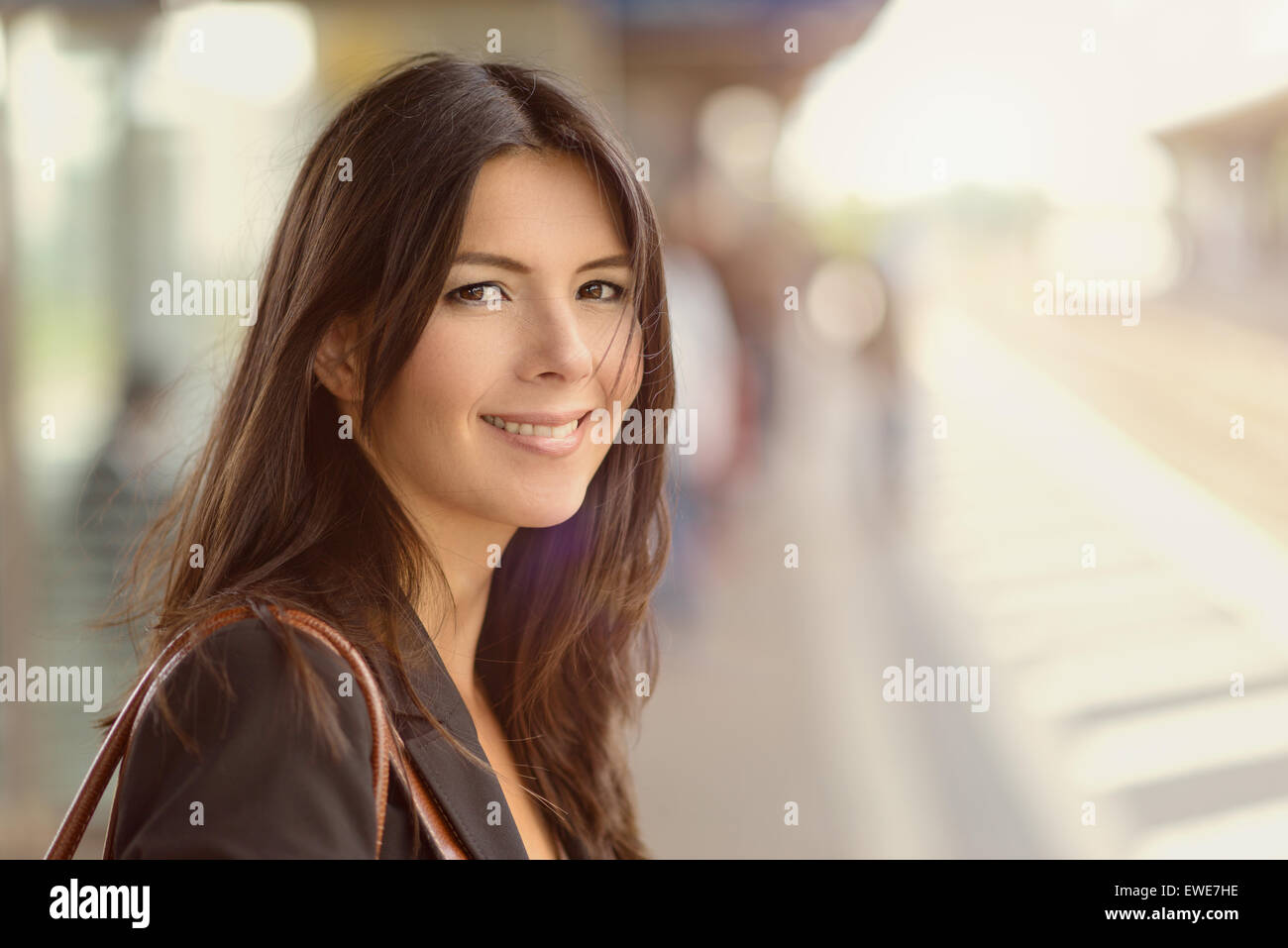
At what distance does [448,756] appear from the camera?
1.15m

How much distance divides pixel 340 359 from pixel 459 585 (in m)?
0.31

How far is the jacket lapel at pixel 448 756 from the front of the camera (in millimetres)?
1107

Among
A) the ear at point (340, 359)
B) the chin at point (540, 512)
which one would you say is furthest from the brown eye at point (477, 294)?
the chin at point (540, 512)

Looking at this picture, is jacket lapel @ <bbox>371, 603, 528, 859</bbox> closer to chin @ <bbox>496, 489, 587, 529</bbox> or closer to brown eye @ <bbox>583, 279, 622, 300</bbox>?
chin @ <bbox>496, 489, 587, 529</bbox>

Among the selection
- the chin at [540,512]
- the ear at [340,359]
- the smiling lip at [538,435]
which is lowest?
the chin at [540,512]

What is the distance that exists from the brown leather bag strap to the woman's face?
0.28 m

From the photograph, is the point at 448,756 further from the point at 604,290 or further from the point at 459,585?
→ the point at 604,290

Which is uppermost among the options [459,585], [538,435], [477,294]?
[477,294]

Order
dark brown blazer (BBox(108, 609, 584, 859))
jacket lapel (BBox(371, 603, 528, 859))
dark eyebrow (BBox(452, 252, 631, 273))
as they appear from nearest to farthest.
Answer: dark brown blazer (BBox(108, 609, 584, 859)) → jacket lapel (BBox(371, 603, 528, 859)) → dark eyebrow (BBox(452, 252, 631, 273))

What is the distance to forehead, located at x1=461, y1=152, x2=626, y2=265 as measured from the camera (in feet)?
4.02

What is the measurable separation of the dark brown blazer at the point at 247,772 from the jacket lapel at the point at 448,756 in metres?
0.13

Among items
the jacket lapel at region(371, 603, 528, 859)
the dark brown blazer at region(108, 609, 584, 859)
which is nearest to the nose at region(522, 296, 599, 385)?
the jacket lapel at region(371, 603, 528, 859)

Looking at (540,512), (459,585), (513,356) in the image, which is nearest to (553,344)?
(513,356)

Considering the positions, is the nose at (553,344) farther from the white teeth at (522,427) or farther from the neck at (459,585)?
the neck at (459,585)
